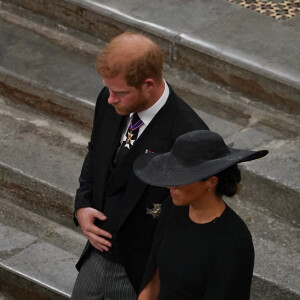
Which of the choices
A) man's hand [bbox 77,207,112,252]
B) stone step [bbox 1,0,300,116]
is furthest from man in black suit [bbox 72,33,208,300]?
stone step [bbox 1,0,300,116]

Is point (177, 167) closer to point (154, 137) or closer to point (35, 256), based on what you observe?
point (154, 137)

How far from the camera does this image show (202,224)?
11.8 feet

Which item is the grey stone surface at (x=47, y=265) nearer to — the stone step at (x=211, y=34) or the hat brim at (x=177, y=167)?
the stone step at (x=211, y=34)

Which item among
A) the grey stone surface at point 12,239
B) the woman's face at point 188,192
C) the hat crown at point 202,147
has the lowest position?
the grey stone surface at point 12,239

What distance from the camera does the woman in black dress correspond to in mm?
3494

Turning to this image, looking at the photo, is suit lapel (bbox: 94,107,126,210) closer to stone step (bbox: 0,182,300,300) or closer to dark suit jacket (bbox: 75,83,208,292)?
dark suit jacket (bbox: 75,83,208,292)

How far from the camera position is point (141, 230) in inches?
161

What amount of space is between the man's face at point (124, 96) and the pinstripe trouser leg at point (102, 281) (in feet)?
2.41

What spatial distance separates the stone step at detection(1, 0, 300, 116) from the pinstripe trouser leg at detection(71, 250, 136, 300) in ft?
6.47

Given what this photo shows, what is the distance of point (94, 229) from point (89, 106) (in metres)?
1.95

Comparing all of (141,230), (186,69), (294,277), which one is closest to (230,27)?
(186,69)

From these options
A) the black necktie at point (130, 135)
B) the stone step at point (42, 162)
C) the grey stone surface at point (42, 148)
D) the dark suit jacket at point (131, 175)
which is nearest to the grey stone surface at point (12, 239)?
the stone step at point (42, 162)

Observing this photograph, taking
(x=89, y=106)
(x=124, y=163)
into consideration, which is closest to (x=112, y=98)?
(x=124, y=163)

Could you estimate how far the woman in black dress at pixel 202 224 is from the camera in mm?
3494
